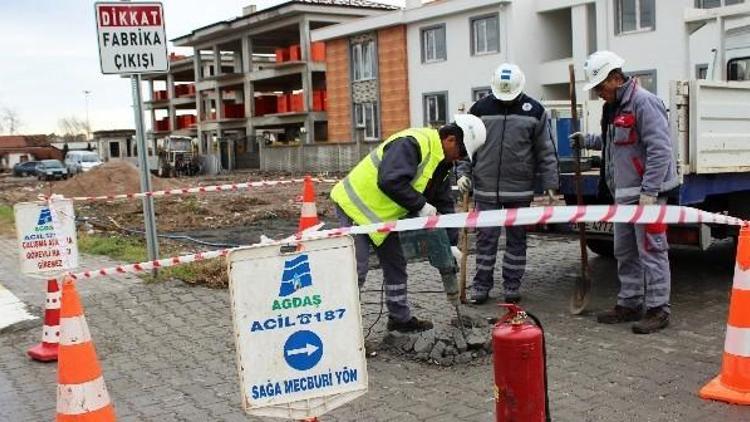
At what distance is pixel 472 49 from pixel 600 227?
2716 centimetres

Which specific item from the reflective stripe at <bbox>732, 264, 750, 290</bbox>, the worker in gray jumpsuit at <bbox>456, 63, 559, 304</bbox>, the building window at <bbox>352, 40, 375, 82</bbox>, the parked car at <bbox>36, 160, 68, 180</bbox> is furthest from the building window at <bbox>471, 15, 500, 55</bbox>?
the parked car at <bbox>36, 160, 68, 180</bbox>

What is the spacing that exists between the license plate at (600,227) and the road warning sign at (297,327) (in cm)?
397

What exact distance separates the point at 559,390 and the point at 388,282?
1.60 meters

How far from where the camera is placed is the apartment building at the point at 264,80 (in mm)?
44438

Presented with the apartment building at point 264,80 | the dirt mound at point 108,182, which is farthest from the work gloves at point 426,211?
the apartment building at point 264,80

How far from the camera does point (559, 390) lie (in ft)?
14.6

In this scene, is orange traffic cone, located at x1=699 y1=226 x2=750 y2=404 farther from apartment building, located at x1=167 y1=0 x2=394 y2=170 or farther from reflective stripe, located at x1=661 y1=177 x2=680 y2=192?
apartment building, located at x1=167 y1=0 x2=394 y2=170

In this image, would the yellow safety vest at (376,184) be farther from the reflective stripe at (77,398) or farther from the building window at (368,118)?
the building window at (368,118)

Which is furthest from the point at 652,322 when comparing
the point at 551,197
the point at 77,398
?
the point at 77,398

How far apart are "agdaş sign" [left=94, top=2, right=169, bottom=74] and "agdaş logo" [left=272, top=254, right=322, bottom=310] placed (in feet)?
18.1

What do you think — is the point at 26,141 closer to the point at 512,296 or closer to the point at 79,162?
the point at 79,162

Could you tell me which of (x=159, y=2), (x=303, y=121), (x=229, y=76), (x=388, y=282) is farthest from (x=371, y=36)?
(x=388, y=282)

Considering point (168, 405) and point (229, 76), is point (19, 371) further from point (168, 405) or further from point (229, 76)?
point (229, 76)

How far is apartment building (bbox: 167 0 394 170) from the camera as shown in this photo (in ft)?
146
